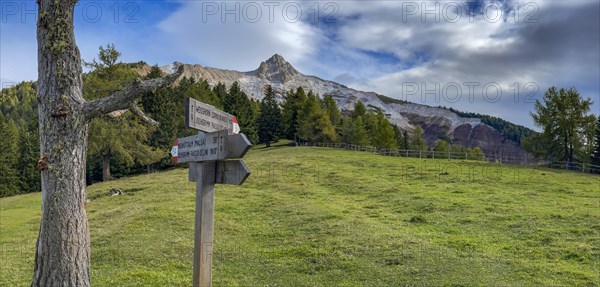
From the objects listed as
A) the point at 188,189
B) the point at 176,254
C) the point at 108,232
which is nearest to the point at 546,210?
the point at 176,254

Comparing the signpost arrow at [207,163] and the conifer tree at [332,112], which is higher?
the conifer tree at [332,112]

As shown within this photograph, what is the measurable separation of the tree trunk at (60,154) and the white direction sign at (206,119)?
2.27 metres

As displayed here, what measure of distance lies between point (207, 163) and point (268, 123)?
76.5m

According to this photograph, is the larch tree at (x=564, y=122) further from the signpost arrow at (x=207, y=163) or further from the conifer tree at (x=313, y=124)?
the signpost arrow at (x=207, y=163)

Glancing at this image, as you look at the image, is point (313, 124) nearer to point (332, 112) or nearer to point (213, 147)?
point (332, 112)

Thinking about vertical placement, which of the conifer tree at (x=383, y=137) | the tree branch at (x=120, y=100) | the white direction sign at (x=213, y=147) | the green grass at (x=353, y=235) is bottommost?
the green grass at (x=353, y=235)

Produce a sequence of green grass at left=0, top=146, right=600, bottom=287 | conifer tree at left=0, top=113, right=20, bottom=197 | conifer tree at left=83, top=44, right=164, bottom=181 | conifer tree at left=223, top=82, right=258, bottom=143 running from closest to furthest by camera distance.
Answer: green grass at left=0, top=146, right=600, bottom=287
conifer tree at left=83, top=44, right=164, bottom=181
conifer tree at left=0, top=113, right=20, bottom=197
conifer tree at left=223, top=82, right=258, bottom=143

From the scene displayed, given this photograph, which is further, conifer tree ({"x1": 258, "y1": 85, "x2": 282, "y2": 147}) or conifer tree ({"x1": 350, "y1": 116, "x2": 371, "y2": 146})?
conifer tree ({"x1": 258, "y1": 85, "x2": 282, "y2": 147})

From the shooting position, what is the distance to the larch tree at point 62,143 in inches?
291

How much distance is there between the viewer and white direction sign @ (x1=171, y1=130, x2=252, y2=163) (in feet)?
22.8

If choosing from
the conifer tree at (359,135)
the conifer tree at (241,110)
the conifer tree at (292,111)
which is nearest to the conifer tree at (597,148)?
the conifer tree at (359,135)

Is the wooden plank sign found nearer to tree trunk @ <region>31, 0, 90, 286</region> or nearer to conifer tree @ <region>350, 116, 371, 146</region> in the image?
tree trunk @ <region>31, 0, 90, 286</region>

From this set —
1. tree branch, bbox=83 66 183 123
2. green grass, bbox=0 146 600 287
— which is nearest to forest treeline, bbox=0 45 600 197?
green grass, bbox=0 146 600 287

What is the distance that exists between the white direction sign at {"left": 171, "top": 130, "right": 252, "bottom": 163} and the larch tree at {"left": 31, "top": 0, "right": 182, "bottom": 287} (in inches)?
55.6
